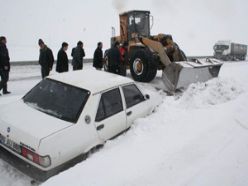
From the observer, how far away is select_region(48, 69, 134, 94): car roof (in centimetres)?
496

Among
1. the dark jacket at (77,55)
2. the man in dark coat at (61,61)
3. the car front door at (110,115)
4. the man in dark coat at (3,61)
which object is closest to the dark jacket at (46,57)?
the man in dark coat at (61,61)

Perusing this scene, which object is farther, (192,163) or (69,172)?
(192,163)

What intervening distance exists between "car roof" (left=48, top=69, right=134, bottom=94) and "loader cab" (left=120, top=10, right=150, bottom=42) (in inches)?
280

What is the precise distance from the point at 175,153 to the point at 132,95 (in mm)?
1678

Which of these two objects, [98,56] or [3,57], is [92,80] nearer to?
[3,57]

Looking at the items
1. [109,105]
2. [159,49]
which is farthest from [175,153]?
[159,49]

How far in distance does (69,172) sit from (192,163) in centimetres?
184

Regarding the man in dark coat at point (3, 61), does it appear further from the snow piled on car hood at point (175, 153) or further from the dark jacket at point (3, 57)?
the snow piled on car hood at point (175, 153)

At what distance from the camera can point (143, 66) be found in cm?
1080

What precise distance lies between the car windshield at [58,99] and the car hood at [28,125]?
0.44 ft

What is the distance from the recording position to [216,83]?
8430 millimetres

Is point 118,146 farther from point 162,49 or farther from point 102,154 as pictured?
point 162,49

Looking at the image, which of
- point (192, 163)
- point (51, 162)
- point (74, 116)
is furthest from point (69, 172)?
point (192, 163)

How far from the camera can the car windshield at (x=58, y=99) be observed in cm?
457
